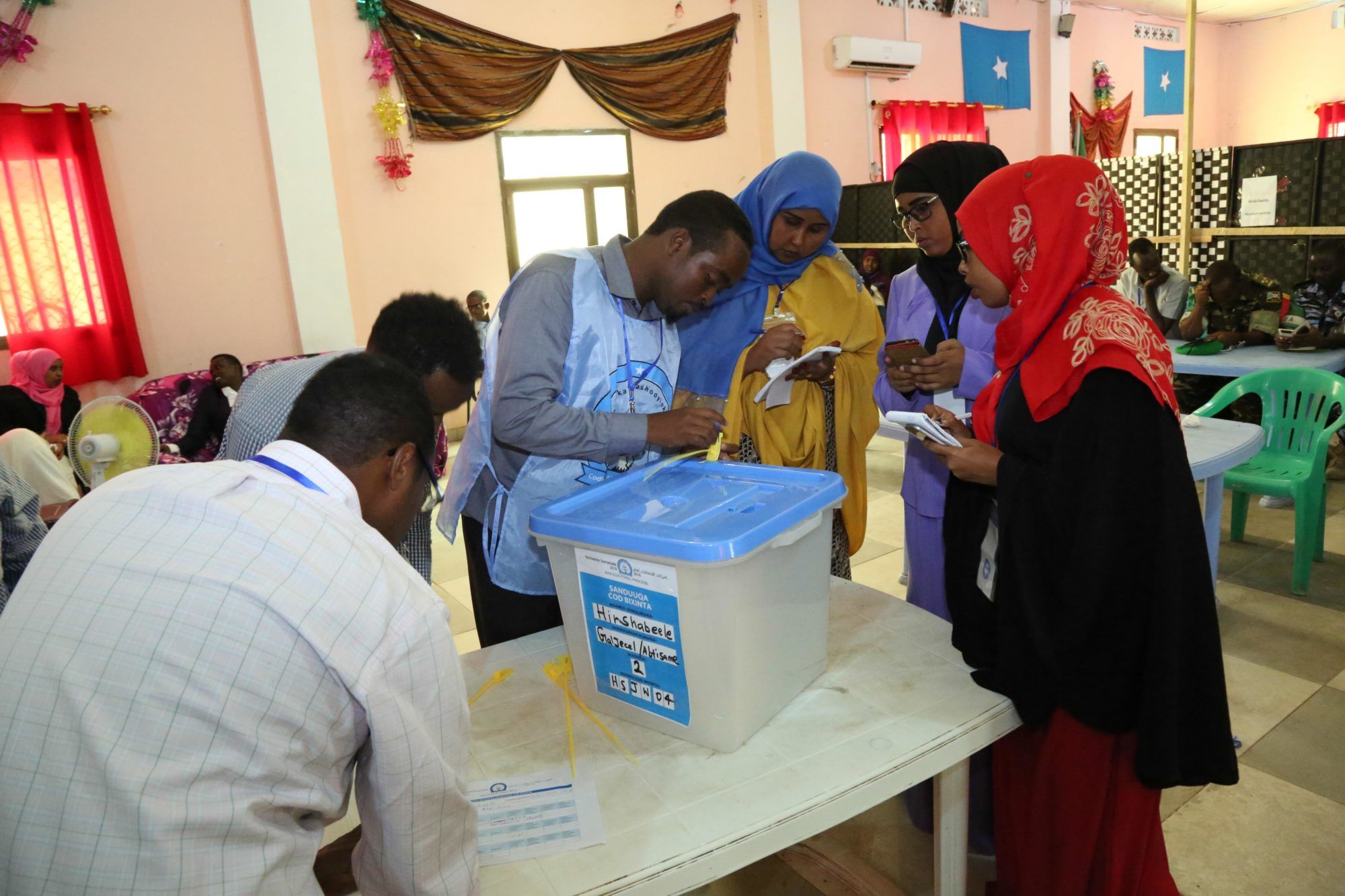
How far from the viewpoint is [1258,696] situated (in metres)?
2.57

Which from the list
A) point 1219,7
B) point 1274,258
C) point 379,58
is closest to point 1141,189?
point 1274,258

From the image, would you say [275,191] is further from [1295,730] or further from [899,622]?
[1295,730]

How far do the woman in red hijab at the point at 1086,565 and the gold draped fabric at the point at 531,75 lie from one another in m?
6.24

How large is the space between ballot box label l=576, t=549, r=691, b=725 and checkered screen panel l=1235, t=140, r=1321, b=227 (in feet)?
19.0

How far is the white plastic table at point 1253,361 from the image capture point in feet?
13.2

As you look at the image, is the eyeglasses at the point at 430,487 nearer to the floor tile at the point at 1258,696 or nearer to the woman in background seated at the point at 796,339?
the woman in background seated at the point at 796,339

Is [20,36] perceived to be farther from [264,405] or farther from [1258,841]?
[1258,841]

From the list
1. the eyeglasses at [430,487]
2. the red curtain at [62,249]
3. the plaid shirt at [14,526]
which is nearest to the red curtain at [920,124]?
the red curtain at [62,249]

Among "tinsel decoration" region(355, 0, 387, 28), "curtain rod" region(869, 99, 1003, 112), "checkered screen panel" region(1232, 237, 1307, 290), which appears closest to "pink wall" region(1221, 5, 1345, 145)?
"curtain rod" region(869, 99, 1003, 112)

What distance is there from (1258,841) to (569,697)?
5.58ft

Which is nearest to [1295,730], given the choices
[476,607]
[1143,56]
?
[476,607]

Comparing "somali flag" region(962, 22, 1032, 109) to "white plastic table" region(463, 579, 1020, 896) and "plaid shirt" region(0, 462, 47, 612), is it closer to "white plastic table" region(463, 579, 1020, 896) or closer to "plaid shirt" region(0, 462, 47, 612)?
"white plastic table" region(463, 579, 1020, 896)

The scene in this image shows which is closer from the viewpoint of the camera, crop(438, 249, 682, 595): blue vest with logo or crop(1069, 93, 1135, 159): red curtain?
crop(438, 249, 682, 595): blue vest with logo

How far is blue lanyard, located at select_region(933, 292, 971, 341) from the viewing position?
2070mm
